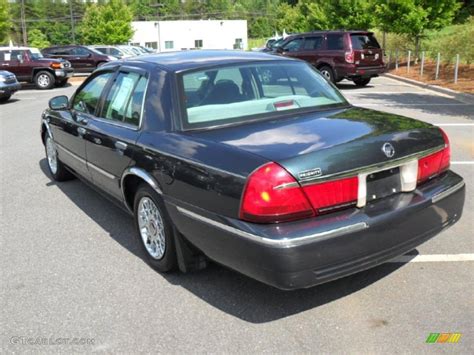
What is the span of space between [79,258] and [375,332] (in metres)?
2.49

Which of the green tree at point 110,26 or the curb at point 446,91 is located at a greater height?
the green tree at point 110,26

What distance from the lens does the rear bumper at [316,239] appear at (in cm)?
294

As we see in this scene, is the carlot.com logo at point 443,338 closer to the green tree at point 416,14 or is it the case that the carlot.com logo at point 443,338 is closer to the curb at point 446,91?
the curb at point 446,91

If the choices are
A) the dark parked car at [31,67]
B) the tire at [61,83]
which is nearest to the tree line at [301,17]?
the tire at [61,83]

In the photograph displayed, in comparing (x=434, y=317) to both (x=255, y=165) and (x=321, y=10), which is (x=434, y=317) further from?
(x=321, y=10)

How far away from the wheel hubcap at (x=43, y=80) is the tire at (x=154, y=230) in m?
18.7

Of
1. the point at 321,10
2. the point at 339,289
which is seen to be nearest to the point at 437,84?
the point at 339,289

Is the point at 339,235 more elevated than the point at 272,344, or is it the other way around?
the point at 339,235

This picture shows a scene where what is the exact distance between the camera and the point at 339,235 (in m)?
3.01

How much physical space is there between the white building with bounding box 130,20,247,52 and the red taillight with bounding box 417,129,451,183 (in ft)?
240

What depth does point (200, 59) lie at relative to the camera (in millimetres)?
4383

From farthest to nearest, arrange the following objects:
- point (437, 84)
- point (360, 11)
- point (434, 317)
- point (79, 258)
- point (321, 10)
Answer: point (321, 10), point (360, 11), point (437, 84), point (79, 258), point (434, 317)

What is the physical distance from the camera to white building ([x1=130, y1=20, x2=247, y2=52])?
77.6m

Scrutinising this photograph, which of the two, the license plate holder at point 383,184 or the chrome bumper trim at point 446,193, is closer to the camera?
the license plate holder at point 383,184
